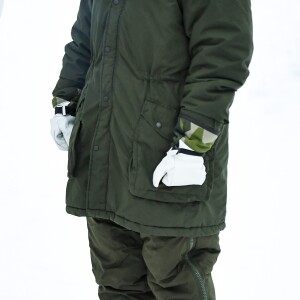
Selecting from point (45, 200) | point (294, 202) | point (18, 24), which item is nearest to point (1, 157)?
point (45, 200)

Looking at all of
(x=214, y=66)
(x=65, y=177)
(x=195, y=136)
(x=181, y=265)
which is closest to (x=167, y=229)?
(x=181, y=265)

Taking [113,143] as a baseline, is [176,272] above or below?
below

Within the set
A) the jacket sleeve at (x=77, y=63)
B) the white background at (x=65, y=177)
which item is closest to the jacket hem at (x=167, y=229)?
the jacket sleeve at (x=77, y=63)

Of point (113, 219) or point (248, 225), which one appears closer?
point (113, 219)

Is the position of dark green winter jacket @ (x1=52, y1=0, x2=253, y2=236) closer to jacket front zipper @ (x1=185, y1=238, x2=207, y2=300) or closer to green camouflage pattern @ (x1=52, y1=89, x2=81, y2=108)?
jacket front zipper @ (x1=185, y1=238, x2=207, y2=300)

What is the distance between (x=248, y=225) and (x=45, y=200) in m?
0.99

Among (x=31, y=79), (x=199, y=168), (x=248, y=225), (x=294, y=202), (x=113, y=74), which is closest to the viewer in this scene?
(x=199, y=168)

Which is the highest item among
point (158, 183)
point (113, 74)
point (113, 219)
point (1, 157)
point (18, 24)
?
point (18, 24)

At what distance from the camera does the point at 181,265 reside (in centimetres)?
119

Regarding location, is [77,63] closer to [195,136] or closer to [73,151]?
[73,151]

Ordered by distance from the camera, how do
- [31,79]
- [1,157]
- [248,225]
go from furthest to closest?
[31,79] → [1,157] → [248,225]

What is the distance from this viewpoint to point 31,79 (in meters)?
3.45

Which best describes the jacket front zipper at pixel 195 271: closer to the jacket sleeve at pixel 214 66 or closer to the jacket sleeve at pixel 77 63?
the jacket sleeve at pixel 214 66

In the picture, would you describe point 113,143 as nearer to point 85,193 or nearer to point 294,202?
point 85,193
